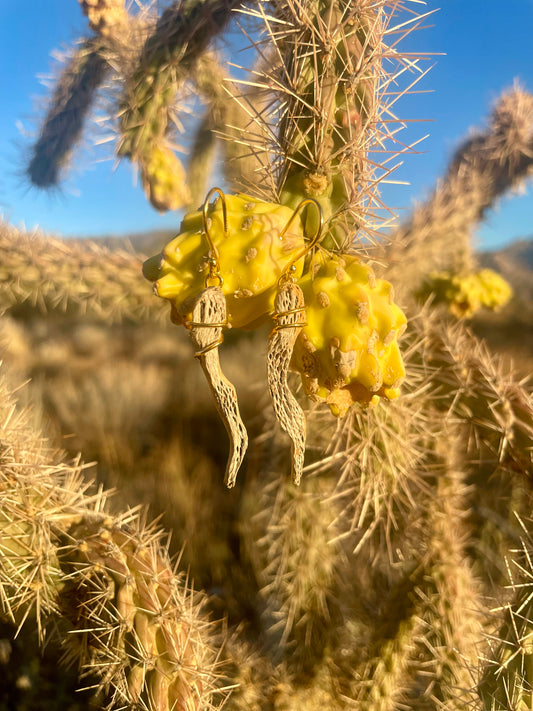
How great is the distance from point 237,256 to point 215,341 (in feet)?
0.45

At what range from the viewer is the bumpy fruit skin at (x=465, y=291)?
2508 millimetres

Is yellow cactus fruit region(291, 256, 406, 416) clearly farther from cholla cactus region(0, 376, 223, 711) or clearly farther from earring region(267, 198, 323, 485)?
cholla cactus region(0, 376, 223, 711)

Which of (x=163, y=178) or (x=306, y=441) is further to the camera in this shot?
(x=163, y=178)

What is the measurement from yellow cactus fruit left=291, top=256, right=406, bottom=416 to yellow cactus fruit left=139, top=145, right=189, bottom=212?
5.96 ft

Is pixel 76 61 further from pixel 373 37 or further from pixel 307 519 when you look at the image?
pixel 307 519

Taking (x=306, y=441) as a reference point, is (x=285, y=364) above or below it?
above

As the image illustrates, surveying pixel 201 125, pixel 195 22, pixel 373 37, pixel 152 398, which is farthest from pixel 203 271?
pixel 152 398

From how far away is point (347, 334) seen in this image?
806mm

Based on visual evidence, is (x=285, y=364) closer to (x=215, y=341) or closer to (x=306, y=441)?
(x=215, y=341)

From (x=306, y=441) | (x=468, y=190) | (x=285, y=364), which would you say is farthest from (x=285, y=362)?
(x=468, y=190)

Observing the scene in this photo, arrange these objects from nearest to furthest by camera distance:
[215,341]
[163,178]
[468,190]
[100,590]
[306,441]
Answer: [215,341] < [100,590] < [306,441] < [163,178] < [468,190]

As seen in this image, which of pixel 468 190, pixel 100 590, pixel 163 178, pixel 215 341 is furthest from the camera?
pixel 468 190

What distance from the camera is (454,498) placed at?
5.01ft

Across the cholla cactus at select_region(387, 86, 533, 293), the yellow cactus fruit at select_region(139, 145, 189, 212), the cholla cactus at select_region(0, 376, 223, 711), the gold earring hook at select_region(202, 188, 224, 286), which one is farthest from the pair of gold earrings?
the yellow cactus fruit at select_region(139, 145, 189, 212)
